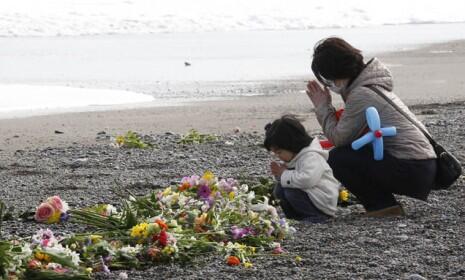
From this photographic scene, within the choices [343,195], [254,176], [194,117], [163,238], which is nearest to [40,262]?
[163,238]

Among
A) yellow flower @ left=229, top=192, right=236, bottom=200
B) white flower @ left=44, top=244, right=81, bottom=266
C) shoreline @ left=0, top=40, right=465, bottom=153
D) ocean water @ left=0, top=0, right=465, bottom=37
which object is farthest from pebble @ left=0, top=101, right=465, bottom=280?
ocean water @ left=0, top=0, right=465, bottom=37

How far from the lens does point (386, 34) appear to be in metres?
29.1

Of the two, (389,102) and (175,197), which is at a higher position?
(389,102)

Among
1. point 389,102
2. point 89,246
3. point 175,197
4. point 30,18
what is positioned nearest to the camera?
point 89,246

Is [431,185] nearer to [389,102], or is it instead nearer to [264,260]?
[389,102]

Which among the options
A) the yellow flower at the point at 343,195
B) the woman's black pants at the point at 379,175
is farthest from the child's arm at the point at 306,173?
the yellow flower at the point at 343,195

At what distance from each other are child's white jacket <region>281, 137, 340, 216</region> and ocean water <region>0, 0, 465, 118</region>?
727 cm

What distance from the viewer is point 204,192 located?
228 inches

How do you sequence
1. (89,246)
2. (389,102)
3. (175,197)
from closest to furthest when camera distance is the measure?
(89,246) → (175,197) → (389,102)

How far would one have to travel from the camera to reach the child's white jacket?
618cm

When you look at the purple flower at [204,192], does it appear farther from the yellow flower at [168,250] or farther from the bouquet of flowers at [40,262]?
the bouquet of flowers at [40,262]

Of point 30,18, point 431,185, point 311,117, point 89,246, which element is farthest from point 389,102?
point 30,18

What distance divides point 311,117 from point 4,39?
14673mm

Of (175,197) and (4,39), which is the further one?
(4,39)
